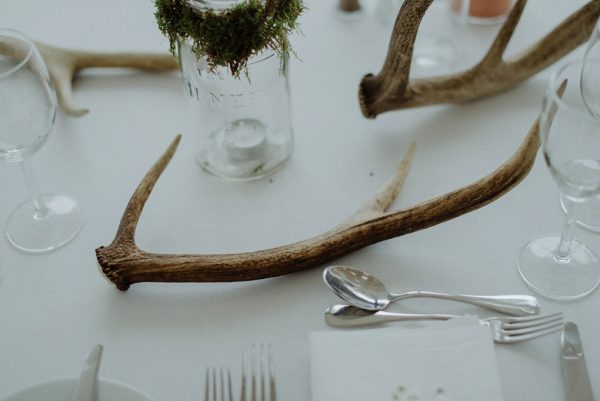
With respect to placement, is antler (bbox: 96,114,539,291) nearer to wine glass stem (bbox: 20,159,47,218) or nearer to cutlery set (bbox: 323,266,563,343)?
cutlery set (bbox: 323,266,563,343)

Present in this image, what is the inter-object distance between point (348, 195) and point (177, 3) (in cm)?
38

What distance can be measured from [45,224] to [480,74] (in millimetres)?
766

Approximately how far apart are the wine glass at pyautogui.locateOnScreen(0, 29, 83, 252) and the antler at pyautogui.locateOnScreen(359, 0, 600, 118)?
0.51 m

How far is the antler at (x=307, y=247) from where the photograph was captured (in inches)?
36.6

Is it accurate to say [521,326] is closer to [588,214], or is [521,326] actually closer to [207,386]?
[588,214]

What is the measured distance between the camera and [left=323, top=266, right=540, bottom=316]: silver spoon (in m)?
0.89

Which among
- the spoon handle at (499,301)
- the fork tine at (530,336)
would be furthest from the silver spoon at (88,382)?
the fork tine at (530,336)

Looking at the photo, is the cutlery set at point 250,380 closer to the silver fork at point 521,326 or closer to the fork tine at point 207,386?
the fork tine at point 207,386

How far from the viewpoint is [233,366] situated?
0.86m

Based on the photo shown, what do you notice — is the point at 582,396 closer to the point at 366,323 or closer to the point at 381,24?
the point at 366,323

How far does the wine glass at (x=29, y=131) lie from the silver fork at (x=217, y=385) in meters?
0.35

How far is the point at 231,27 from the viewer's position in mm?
935

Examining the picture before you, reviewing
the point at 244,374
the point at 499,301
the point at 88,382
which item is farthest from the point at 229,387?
the point at 499,301

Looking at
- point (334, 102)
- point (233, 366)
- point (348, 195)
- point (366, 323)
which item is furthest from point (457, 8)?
point (233, 366)
